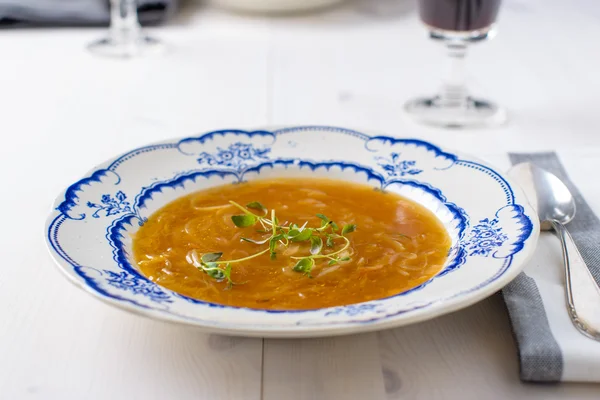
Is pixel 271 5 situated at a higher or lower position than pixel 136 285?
lower

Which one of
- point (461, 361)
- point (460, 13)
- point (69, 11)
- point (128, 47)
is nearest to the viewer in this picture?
point (461, 361)

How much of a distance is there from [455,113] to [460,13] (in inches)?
11.7

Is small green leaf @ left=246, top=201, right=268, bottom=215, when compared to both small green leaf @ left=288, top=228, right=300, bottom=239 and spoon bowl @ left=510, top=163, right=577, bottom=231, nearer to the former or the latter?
small green leaf @ left=288, top=228, right=300, bottom=239

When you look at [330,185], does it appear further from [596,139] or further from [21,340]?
[596,139]

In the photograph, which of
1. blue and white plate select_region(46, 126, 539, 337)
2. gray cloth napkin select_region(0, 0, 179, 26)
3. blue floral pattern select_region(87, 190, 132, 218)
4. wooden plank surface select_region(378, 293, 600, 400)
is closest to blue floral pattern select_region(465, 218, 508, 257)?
blue and white plate select_region(46, 126, 539, 337)

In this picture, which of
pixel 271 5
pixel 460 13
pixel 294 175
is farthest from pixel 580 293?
pixel 271 5

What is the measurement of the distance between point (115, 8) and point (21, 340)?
81.8 inches

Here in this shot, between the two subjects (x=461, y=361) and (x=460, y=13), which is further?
(x=460, y=13)

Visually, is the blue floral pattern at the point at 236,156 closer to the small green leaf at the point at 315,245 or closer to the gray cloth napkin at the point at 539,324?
the small green leaf at the point at 315,245

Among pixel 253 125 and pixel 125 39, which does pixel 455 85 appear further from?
pixel 125 39

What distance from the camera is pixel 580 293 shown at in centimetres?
138

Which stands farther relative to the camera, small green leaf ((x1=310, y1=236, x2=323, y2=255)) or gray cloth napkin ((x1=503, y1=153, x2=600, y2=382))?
small green leaf ((x1=310, y1=236, x2=323, y2=255))

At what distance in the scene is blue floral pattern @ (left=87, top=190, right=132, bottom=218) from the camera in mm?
1544

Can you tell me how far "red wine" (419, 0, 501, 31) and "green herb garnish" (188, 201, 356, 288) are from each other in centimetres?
107
